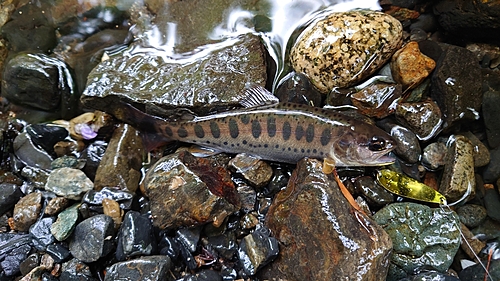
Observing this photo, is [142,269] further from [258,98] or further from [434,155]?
[434,155]

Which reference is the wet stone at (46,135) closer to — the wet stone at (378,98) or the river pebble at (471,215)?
the wet stone at (378,98)

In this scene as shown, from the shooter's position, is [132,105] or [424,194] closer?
[424,194]

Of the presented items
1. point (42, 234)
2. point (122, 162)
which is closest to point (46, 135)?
point (122, 162)

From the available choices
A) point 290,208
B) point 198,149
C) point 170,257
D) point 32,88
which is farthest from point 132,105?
point 290,208

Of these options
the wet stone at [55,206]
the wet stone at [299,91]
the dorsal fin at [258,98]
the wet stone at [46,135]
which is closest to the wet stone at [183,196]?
the dorsal fin at [258,98]

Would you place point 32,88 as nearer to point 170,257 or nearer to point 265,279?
point 170,257

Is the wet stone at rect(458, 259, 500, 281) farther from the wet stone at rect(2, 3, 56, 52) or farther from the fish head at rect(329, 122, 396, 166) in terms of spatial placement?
the wet stone at rect(2, 3, 56, 52)
